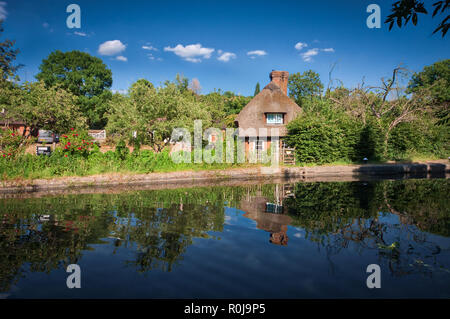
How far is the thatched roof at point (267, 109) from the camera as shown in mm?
27172

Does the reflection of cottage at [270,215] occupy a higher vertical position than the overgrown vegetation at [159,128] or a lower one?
lower

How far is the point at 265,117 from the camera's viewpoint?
27.6 meters

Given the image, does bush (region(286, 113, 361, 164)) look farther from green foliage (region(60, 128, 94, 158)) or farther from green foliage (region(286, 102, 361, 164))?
green foliage (region(60, 128, 94, 158))

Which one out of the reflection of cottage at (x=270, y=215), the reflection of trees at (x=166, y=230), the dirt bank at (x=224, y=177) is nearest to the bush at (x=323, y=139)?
the dirt bank at (x=224, y=177)

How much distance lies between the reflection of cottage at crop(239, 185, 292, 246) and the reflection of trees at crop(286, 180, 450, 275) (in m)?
0.39

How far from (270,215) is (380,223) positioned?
2.98 m

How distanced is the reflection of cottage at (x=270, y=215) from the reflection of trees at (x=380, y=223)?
386mm

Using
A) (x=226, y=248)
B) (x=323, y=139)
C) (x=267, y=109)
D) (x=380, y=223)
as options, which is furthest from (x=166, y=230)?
(x=267, y=109)

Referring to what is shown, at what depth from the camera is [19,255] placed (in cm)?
498

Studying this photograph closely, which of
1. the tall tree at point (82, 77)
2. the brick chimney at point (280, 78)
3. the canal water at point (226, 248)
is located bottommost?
the canal water at point (226, 248)

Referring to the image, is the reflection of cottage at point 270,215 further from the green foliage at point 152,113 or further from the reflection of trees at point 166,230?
the green foliage at point 152,113

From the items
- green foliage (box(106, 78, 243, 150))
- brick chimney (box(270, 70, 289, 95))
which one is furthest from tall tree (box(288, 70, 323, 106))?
green foliage (box(106, 78, 243, 150))

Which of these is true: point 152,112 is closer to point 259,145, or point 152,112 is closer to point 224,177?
point 224,177
